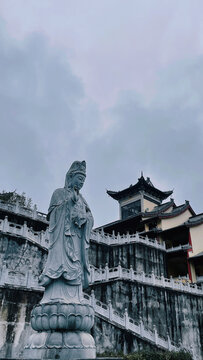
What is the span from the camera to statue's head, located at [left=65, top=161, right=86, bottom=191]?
21.7ft

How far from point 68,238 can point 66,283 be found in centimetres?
90

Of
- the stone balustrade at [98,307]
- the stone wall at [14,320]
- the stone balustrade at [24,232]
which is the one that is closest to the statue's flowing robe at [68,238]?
the stone balustrade at [98,307]

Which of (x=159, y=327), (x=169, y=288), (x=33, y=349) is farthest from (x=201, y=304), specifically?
(x=33, y=349)

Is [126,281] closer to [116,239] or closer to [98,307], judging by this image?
[98,307]

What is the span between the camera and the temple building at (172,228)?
23.9 metres

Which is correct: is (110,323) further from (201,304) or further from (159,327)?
(201,304)

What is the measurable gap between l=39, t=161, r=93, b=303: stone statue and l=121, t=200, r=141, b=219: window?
25.0 metres

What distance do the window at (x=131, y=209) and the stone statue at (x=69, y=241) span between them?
82.1 ft

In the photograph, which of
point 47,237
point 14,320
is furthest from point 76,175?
point 47,237

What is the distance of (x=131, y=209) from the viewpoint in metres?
32.0

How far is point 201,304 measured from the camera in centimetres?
1983

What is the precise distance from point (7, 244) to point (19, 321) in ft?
15.3

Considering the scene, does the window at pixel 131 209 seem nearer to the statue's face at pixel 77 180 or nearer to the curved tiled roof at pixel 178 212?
the curved tiled roof at pixel 178 212

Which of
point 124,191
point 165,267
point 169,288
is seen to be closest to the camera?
point 169,288
